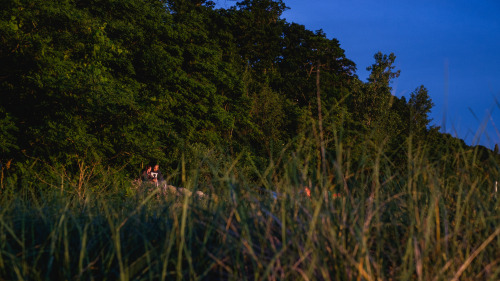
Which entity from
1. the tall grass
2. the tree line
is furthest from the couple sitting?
the tall grass

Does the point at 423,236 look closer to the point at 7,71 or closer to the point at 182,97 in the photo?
the point at 7,71

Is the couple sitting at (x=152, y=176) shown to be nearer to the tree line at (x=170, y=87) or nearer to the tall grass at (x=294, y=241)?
the tree line at (x=170, y=87)

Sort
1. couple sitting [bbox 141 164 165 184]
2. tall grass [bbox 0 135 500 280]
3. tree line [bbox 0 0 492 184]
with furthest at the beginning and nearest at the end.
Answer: tree line [bbox 0 0 492 184]
couple sitting [bbox 141 164 165 184]
tall grass [bbox 0 135 500 280]

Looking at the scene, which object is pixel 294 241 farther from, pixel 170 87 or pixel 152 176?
pixel 170 87

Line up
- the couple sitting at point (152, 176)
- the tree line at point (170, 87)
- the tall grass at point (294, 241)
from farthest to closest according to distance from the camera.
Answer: the tree line at point (170, 87) → the couple sitting at point (152, 176) → the tall grass at point (294, 241)

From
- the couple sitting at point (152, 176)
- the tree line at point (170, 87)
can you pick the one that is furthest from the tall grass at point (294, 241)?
the couple sitting at point (152, 176)

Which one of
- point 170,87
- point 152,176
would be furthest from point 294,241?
point 170,87

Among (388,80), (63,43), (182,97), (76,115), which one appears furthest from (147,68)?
(388,80)

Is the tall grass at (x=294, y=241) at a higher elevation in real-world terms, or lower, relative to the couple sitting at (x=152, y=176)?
higher

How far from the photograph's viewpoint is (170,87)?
78.6 feet

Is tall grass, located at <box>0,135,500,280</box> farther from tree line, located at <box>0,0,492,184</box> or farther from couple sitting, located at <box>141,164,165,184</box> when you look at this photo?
couple sitting, located at <box>141,164,165,184</box>

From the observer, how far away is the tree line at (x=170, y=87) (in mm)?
12734

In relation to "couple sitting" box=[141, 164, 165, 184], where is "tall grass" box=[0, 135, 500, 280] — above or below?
above

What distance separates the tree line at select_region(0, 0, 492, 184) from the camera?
12.7m
